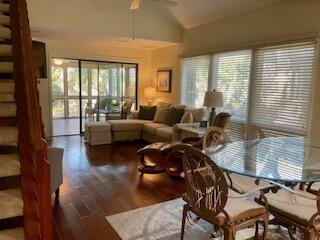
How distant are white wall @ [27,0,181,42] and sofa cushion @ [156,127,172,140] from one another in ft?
6.96

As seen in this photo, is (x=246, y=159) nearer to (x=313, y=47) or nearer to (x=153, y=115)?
(x=313, y=47)

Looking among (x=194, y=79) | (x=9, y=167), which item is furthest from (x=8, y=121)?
(x=194, y=79)

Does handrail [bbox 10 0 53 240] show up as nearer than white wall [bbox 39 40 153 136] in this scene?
Yes

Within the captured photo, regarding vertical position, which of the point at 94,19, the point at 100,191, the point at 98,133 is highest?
the point at 94,19

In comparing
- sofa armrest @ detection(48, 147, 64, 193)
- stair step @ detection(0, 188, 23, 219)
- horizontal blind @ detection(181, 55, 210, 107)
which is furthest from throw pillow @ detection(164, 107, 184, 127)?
stair step @ detection(0, 188, 23, 219)

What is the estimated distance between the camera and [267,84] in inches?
169

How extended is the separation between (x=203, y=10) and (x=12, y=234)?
491 cm

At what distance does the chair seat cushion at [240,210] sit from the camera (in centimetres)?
181

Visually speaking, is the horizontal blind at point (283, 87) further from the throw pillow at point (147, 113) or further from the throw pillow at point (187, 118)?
the throw pillow at point (147, 113)

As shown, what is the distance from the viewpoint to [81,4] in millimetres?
5102

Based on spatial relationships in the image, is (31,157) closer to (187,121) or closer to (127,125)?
(187,121)

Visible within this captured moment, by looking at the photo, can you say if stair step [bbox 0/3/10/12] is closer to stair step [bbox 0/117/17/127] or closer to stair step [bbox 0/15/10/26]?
stair step [bbox 0/15/10/26]

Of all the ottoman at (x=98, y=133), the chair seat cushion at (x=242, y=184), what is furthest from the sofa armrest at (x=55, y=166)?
the ottoman at (x=98, y=133)

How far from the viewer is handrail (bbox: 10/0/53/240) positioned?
5.39 ft
